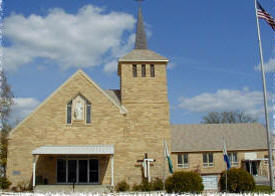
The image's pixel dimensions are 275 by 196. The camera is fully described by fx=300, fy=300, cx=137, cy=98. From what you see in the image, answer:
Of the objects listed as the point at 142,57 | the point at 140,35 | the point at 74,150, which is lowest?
the point at 74,150

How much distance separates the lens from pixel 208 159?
31.0 metres

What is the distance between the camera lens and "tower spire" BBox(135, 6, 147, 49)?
30.5m

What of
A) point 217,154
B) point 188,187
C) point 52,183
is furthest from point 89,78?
point 217,154

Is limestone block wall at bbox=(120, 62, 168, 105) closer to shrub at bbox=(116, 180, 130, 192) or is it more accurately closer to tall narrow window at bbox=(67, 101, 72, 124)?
tall narrow window at bbox=(67, 101, 72, 124)

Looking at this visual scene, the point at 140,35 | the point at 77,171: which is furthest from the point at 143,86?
the point at 77,171

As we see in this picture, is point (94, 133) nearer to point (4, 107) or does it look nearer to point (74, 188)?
point (74, 188)

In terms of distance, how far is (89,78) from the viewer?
25.6m

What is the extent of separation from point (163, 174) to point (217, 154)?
9879 mm

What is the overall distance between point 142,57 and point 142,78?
2.18m

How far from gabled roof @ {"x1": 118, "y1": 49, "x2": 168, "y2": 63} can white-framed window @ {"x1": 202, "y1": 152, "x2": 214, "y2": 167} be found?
11020 millimetres

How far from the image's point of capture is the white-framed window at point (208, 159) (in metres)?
30.7

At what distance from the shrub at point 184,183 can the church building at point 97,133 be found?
6.76 metres

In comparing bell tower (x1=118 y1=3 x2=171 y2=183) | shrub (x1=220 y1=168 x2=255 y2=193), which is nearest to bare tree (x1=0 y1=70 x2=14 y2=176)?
bell tower (x1=118 y1=3 x2=171 y2=183)

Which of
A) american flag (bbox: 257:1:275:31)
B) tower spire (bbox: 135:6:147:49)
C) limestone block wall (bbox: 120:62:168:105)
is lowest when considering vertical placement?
limestone block wall (bbox: 120:62:168:105)
